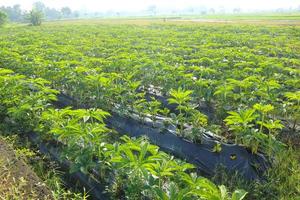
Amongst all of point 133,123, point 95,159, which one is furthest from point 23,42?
point 95,159

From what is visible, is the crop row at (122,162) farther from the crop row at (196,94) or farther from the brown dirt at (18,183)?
the crop row at (196,94)

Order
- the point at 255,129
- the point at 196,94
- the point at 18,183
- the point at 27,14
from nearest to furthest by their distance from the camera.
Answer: the point at 18,183
the point at 255,129
the point at 196,94
the point at 27,14

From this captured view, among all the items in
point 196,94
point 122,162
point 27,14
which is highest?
point 122,162

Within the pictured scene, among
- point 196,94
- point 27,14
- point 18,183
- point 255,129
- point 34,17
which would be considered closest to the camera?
point 18,183

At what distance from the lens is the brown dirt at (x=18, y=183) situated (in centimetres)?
332

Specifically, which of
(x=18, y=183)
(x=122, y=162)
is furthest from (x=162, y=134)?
(x=18, y=183)

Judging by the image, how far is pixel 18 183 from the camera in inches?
140

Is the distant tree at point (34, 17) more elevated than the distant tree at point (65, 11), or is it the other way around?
the distant tree at point (34, 17)

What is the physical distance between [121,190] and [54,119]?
1.43 metres

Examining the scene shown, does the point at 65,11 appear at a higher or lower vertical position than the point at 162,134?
lower

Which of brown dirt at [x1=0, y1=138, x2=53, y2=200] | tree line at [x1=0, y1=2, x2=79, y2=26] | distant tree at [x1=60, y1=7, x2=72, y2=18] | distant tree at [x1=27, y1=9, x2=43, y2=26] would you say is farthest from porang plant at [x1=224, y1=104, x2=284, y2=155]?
distant tree at [x1=60, y1=7, x2=72, y2=18]

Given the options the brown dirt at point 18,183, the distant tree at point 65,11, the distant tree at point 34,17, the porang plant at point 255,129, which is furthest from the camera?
the distant tree at point 65,11

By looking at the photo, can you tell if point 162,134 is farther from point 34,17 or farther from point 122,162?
point 34,17

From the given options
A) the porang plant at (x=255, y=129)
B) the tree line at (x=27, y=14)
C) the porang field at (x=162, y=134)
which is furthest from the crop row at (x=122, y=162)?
the tree line at (x=27, y=14)
